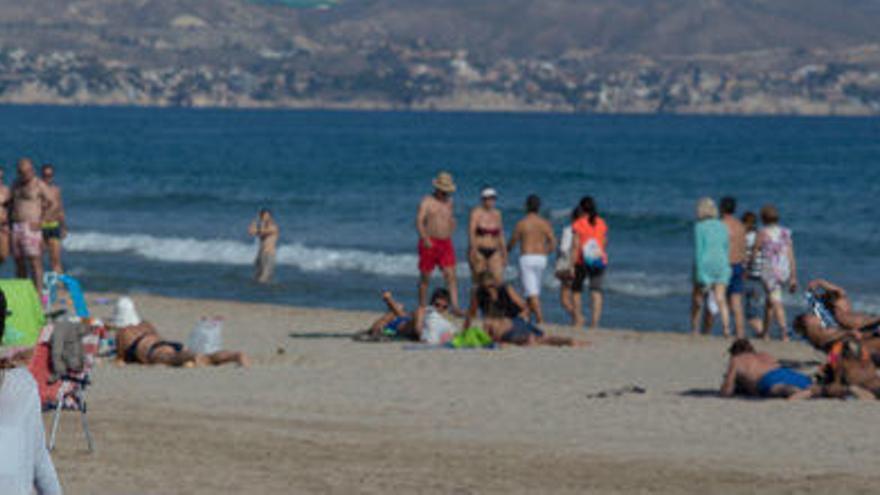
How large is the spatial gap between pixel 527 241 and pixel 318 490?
866cm

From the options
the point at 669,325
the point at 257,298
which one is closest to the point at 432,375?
the point at 669,325

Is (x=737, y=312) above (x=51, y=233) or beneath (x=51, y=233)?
beneath

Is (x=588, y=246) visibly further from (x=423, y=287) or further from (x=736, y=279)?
(x=423, y=287)

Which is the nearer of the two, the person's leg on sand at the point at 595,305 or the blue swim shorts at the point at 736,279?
the blue swim shorts at the point at 736,279

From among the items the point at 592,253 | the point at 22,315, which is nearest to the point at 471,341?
the point at 592,253

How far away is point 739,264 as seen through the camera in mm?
16531

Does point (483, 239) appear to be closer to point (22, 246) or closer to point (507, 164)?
point (22, 246)

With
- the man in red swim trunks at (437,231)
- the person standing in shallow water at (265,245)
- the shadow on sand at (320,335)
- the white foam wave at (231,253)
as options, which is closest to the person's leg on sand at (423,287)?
the man in red swim trunks at (437,231)

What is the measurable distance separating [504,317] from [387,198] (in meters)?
37.7

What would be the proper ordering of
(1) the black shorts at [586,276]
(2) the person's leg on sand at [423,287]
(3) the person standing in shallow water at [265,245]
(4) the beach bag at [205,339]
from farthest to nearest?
(3) the person standing in shallow water at [265,245]
(1) the black shorts at [586,276]
(2) the person's leg on sand at [423,287]
(4) the beach bag at [205,339]

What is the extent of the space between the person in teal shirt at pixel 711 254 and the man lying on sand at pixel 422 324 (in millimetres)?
2407

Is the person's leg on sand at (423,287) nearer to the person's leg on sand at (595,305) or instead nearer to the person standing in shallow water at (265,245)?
the person's leg on sand at (595,305)

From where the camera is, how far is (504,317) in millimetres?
15305

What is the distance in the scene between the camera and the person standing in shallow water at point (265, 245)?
2494cm
